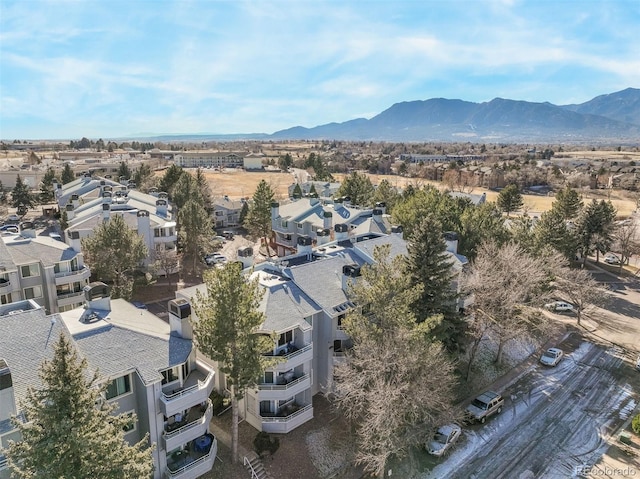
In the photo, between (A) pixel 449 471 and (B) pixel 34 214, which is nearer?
(A) pixel 449 471

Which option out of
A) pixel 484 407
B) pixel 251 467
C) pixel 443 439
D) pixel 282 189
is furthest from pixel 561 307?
pixel 282 189

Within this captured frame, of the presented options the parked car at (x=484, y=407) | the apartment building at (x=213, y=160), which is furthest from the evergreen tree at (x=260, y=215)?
the apartment building at (x=213, y=160)

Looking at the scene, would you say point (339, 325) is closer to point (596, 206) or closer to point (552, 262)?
point (552, 262)

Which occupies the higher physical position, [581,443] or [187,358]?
[187,358]

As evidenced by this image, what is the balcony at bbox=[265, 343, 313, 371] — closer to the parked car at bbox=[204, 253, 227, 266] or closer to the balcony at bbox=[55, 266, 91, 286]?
the balcony at bbox=[55, 266, 91, 286]

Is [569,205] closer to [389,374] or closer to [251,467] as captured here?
[389,374]

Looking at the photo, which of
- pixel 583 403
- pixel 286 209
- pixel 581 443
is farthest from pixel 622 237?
pixel 286 209
